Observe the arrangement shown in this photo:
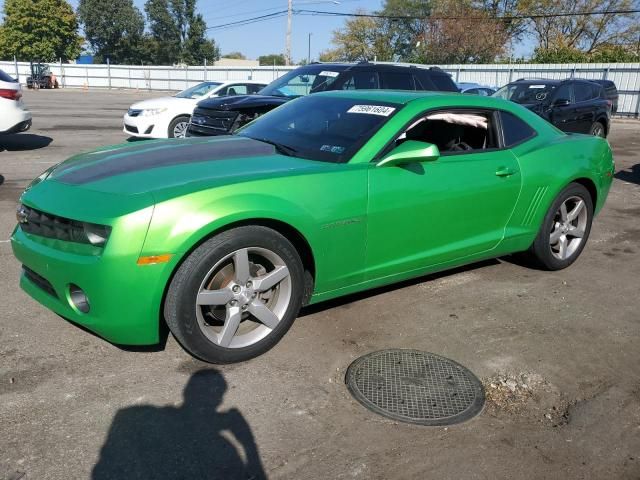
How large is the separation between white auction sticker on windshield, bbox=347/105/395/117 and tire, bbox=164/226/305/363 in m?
1.26

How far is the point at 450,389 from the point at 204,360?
1357 millimetres

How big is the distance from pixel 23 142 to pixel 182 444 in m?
11.4

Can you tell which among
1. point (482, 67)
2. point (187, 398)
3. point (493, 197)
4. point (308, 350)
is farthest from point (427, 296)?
point (482, 67)

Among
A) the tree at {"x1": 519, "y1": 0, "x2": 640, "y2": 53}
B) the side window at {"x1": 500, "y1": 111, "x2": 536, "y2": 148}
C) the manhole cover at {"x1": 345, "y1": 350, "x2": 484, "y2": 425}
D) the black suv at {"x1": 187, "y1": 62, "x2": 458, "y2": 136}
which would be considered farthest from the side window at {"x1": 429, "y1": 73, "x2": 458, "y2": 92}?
the tree at {"x1": 519, "y1": 0, "x2": 640, "y2": 53}

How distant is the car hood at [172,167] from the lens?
3.02 metres

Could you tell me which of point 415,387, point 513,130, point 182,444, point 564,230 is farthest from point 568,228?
point 182,444

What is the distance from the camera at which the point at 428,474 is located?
2.42 m

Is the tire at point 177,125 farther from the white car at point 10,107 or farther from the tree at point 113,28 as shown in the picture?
the tree at point 113,28

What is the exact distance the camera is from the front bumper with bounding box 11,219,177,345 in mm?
2775

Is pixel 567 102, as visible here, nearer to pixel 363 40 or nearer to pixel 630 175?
pixel 630 175

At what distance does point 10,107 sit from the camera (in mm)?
10016

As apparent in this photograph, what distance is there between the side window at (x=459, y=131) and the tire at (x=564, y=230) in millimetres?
827

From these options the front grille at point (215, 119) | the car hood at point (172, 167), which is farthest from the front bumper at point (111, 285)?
the front grille at point (215, 119)

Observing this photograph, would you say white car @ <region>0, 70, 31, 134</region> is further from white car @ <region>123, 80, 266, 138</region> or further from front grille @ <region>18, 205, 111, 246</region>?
front grille @ <region>18, 205, 111, 246</region>
